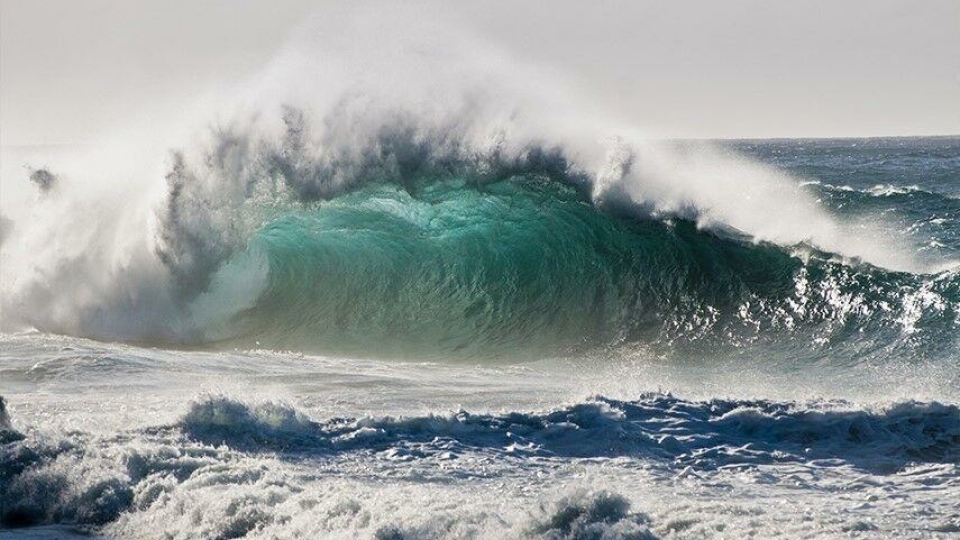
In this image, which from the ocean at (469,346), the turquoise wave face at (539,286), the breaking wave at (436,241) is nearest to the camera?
the ocean at (469,346)

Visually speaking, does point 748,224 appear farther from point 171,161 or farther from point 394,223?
point 171,161

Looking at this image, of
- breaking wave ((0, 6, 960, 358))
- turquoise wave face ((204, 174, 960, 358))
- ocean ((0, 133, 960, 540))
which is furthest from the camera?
breaking wave ((0, 6, 960, 358))

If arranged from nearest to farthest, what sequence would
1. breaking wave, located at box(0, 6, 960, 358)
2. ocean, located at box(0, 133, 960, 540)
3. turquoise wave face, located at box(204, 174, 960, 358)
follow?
1. ocean, located at box(0, 133, 960, 540)
2. turquoise wave face, located at box(204, 174, 960, 358)
3. breaking wave, located at box(0, 6, 960, 358)

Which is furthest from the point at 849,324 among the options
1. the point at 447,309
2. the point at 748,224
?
the point at 447,309

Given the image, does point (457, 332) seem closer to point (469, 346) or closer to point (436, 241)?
point (469, 346)

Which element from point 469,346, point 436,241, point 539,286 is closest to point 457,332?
point 469,346

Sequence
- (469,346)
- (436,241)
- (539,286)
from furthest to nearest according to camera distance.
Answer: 1. (436,241)
2. (539,286)
3. (469,346)
